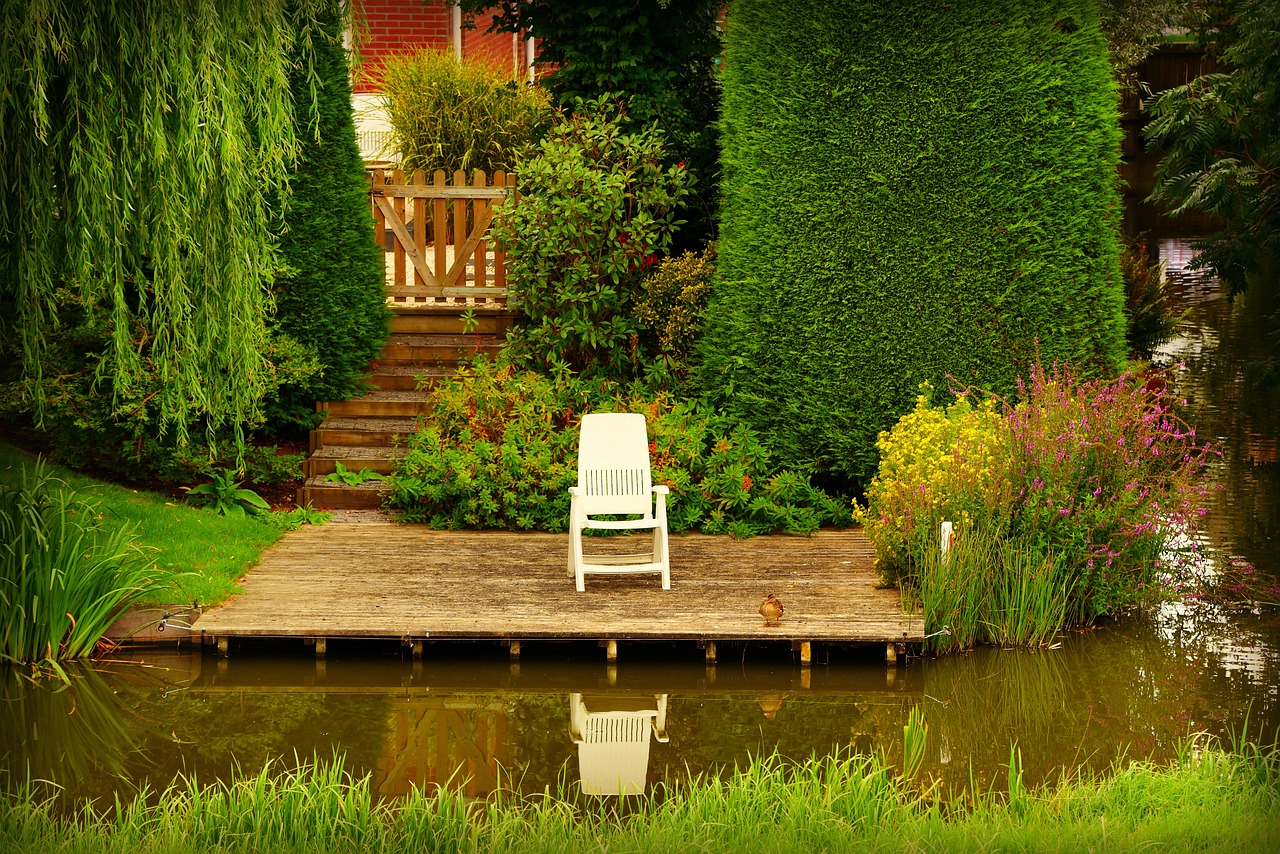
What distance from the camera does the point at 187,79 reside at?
6508 millimetres

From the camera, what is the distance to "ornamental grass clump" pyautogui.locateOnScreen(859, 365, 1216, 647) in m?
7.62

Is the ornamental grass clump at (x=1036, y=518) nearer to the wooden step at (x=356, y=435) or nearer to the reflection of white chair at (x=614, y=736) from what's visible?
the reflection of white chair at (x=614, y=736)

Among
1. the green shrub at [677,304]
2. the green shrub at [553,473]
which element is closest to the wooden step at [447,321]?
the green shrub at [677,304]

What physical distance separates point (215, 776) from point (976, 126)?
648cm

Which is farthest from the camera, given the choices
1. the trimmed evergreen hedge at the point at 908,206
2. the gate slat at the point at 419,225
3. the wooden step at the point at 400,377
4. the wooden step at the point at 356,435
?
the gate slat at the point at 419,225

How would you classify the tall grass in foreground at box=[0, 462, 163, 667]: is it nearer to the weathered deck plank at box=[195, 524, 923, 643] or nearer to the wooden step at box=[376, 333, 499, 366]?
the weathered deck plank at box=[195, 524, 923, 643]

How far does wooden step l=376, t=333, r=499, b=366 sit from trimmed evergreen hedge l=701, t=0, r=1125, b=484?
2565 millimetres

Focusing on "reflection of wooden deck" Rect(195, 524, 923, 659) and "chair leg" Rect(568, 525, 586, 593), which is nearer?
"reflection of wooden deck" Rect(195, 524, 923, 659)

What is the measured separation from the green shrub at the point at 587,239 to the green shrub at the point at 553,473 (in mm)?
827

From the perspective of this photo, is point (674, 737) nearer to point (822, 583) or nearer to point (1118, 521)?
point (822, 583)

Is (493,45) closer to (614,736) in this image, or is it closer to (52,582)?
(52,582)

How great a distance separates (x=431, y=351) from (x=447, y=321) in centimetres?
52

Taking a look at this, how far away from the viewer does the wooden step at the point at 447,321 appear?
11.8 m

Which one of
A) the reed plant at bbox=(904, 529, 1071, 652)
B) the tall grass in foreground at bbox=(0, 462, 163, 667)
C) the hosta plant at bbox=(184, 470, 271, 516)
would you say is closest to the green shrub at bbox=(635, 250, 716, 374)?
the hosta plant at bbox=(184, 470, 271, 516)
